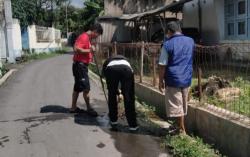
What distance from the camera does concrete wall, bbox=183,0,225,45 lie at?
1588 cm

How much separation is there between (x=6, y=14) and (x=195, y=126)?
69.7 feet

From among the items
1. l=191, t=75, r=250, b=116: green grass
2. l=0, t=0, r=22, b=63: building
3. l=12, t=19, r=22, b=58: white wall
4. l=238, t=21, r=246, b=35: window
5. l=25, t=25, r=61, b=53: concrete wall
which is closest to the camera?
l=191, t=75, r=250, b=116: green grass

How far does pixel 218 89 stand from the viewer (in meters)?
7.84

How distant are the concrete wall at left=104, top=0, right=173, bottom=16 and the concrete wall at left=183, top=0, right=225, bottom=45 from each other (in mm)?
12657

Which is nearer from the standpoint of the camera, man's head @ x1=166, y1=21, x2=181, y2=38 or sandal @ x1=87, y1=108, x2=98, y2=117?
man's head @ x1=166, y1=21, x2=181, y2=38

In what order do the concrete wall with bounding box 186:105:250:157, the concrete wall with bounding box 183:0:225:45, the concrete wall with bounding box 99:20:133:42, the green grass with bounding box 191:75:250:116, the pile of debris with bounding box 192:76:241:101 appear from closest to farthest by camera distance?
the concrete wall with bounding box 186:105:250:157 < the green grass with bounding box 191:75:250:116 < the pile of debris with bounding box 192:76:241:101 < the concrete wall with bounding box 183:0:225:45 < the concrete wall with bounding box 99:20:133:42

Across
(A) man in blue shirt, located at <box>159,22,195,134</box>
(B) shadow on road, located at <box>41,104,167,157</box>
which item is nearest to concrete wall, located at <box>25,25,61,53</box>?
(B) shadow on road, located at <box>41,104,167,157</box>

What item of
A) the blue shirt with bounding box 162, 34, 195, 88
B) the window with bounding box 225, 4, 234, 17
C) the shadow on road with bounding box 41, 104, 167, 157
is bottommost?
the shadow on road with bounding box 41, 104, 167, 157

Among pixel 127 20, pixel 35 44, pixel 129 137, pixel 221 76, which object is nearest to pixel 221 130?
pixel 129 137

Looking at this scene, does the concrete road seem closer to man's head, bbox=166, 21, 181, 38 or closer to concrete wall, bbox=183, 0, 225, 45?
man's head, bbox=166, 21, 181, 38

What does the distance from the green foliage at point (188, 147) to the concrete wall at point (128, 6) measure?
→ 27.0 m

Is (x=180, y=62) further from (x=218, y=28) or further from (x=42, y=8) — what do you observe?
(x=42, y=8)

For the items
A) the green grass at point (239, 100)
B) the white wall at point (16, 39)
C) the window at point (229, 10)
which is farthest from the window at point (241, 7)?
the white wall at point (16, 39)

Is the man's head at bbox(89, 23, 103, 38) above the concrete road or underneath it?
above
